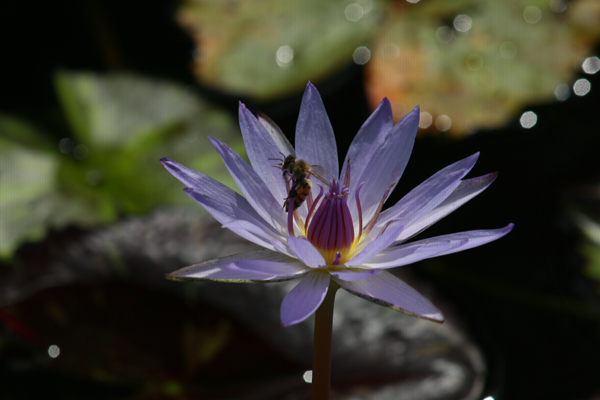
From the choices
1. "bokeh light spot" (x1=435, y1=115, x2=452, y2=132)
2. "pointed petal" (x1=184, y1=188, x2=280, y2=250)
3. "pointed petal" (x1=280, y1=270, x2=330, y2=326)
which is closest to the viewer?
"pointed petal" (x1=280, y1=270, x2=330, y2=326)

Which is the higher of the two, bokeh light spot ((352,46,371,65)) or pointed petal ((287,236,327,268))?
bokeh light spot ((352,46,371,65))

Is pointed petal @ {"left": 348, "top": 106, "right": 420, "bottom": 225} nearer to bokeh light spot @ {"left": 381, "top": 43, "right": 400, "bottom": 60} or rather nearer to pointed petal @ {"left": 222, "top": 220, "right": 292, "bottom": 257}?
pointed petal @ {"left": 222, "top": 220, "right": 292, "bottom": 257}

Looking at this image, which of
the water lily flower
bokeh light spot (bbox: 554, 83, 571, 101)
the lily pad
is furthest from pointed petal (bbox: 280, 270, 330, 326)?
bokeh light spot (bbox: 554, 83, 571, 101)

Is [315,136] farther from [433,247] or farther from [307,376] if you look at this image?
[307,376]

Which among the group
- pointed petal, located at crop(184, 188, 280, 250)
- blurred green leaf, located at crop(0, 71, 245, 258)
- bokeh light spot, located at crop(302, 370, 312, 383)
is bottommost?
bokeh light spot, located at crop(302, 370, 312, 383)

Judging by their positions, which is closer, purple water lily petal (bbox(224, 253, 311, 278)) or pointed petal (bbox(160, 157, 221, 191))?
purple water lily petal (bbox(224, 253, 311, 278))

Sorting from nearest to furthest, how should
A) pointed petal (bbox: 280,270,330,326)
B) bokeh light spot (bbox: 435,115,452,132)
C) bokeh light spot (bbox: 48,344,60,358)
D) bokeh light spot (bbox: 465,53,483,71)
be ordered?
pointed petal (bbox: 280,270,330,326) → bokeh light spot (bbox: 48,344,60,358) → bokeh light spot (bbox: 435,115,452,132) → bokeh light spot (bbox: 465,53,483,71)

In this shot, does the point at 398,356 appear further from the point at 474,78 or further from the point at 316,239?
the point at 474,78
